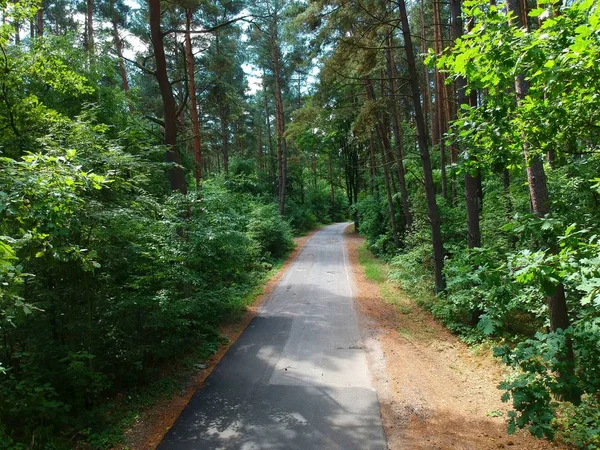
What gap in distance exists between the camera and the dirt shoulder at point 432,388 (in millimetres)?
4941

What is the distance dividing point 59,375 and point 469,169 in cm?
653

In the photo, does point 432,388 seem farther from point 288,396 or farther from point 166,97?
point 166,97

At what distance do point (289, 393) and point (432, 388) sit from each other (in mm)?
2464

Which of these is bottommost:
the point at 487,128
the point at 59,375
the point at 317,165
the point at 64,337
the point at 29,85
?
the point at 59,375

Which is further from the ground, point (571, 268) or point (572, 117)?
point (572, 117)

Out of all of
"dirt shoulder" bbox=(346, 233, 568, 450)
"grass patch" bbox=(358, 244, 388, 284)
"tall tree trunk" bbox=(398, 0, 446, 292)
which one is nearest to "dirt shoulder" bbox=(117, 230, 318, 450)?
"dirt shoulder" bbox=(346, 233, 568, 450)

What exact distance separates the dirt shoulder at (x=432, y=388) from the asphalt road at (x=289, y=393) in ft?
1.03

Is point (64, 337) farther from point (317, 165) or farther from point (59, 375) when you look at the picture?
point (317, 165)

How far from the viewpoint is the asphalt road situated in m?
5.13

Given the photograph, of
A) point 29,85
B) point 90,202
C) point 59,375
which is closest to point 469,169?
point 90,202

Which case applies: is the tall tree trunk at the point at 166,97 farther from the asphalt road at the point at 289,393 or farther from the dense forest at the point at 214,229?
the asphalt road at the point at 289,393

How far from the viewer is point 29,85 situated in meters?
8.76

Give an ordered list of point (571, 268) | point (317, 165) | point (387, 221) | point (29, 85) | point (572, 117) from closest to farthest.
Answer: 1. point (571, 268)
2. point (572, 117)
3. point (29, 85)
4. point (387, 221)
5. point (317, 165)

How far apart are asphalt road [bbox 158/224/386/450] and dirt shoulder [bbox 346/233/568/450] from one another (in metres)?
0.31
